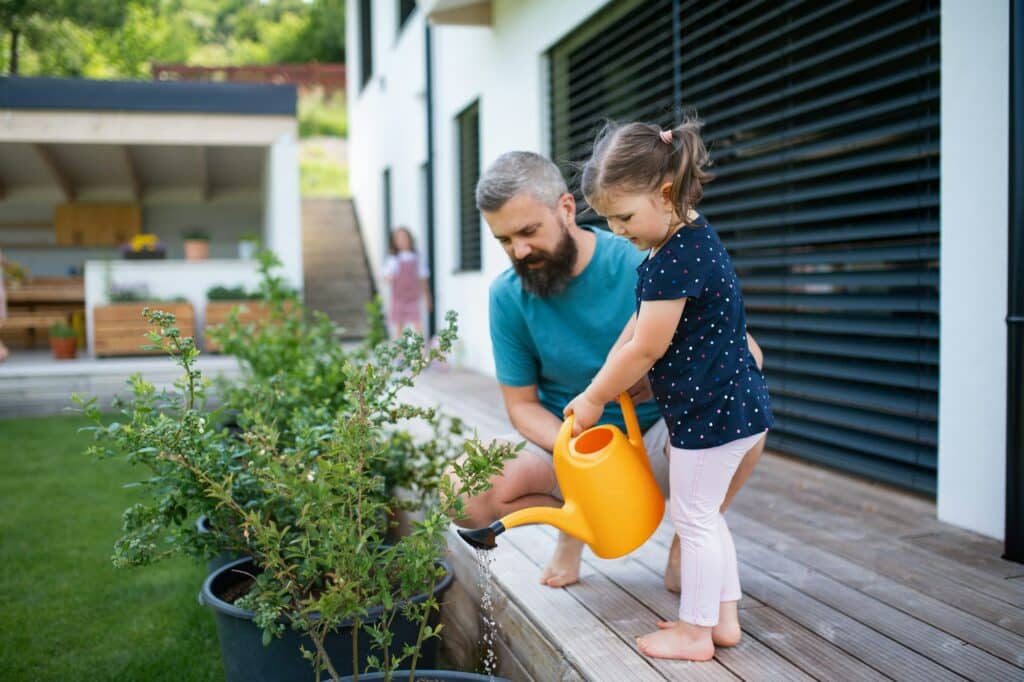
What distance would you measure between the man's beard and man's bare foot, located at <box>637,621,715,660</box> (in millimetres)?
854

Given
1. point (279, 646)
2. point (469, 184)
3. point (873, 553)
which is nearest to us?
point (279, 646)

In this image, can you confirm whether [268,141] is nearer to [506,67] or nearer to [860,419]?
[506,67]

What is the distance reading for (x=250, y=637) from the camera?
1934mm

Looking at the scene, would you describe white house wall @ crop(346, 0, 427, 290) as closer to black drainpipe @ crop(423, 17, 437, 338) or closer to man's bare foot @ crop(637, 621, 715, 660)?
black drainpipe @ crop(423, 17, 437, 338)

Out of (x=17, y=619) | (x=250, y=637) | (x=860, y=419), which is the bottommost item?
(x=17, y=619)

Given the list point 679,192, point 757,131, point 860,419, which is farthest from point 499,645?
point 757,131

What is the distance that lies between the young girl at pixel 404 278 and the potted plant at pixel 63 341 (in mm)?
3180

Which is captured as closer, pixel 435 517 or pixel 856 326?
pixel 435 517

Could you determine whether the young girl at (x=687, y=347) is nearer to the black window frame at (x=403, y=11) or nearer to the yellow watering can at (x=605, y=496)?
the yellow watering can at (x=605, y=496)

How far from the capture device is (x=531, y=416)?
229 centimetres

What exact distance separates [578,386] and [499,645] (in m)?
0.66

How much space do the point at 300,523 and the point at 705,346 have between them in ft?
2.72

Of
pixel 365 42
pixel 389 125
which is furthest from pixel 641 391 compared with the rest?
pixel 365 42

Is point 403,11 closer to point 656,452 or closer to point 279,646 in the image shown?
point 656,452
